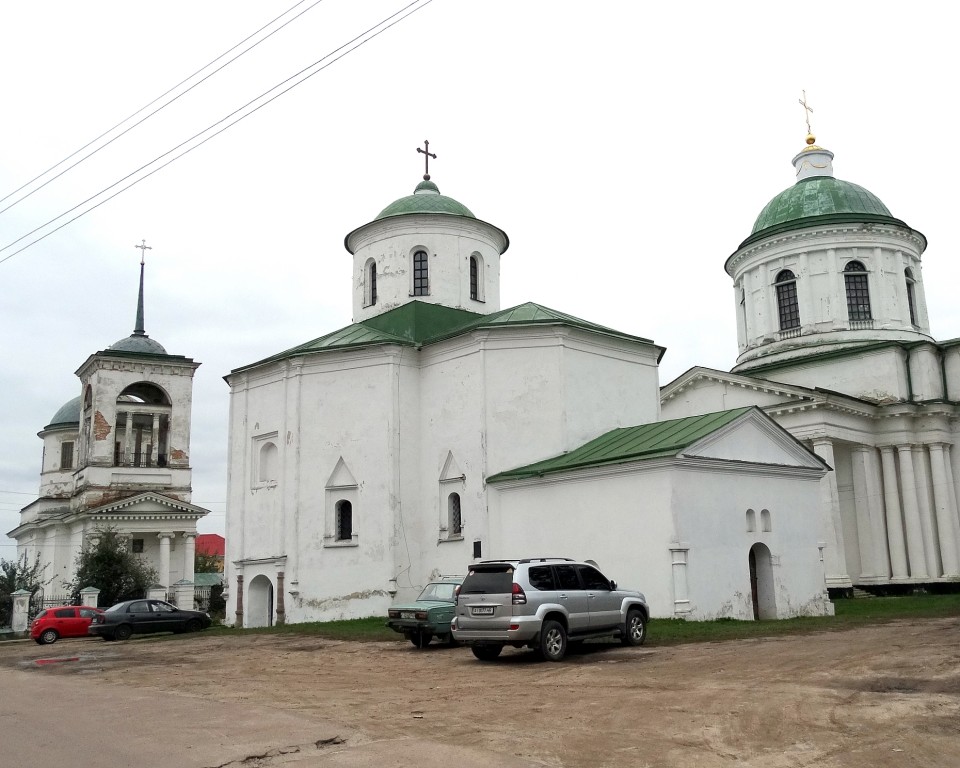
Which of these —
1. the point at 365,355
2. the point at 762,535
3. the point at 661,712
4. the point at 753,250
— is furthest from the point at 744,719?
the point at 753,250

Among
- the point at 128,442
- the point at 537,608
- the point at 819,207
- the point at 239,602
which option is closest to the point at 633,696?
the point at 537,608

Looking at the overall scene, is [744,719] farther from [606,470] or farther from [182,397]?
[182,397]

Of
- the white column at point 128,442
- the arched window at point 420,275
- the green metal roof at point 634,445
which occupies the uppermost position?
the arched window at point 420,275

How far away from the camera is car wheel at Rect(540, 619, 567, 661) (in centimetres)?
1364

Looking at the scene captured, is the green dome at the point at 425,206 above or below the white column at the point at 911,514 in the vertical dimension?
above

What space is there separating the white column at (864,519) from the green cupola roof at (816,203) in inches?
416

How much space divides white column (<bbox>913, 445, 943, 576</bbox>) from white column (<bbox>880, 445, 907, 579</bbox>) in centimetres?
75

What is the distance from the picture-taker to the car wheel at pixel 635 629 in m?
15.2

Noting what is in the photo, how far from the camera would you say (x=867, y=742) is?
24.4 feet

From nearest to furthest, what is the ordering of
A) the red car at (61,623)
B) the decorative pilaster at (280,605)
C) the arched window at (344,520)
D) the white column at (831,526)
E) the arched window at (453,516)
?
1. the arched window at (453,516)
2. the decorative pilaster at (280,605)
3. the arched window at (344,520)
4. the red car at (61,623)
5. the white column at (831,526)

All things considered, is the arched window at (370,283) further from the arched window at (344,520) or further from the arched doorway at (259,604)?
the arched doorway at (259,604)

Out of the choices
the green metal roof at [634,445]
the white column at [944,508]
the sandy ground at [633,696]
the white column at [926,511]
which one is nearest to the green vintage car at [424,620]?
the sandy ground at [633,696]

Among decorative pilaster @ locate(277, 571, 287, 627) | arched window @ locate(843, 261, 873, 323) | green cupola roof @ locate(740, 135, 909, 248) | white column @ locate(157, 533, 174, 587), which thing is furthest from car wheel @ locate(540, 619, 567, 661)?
white column @ locate(157, 533, 174, 587)

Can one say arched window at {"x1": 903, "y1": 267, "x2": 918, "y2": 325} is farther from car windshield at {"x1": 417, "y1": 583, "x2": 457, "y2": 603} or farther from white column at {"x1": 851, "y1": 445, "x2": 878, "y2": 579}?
car windshield at {"x1": 417, "y1": 583, "x2": 457, "y2": 603}
